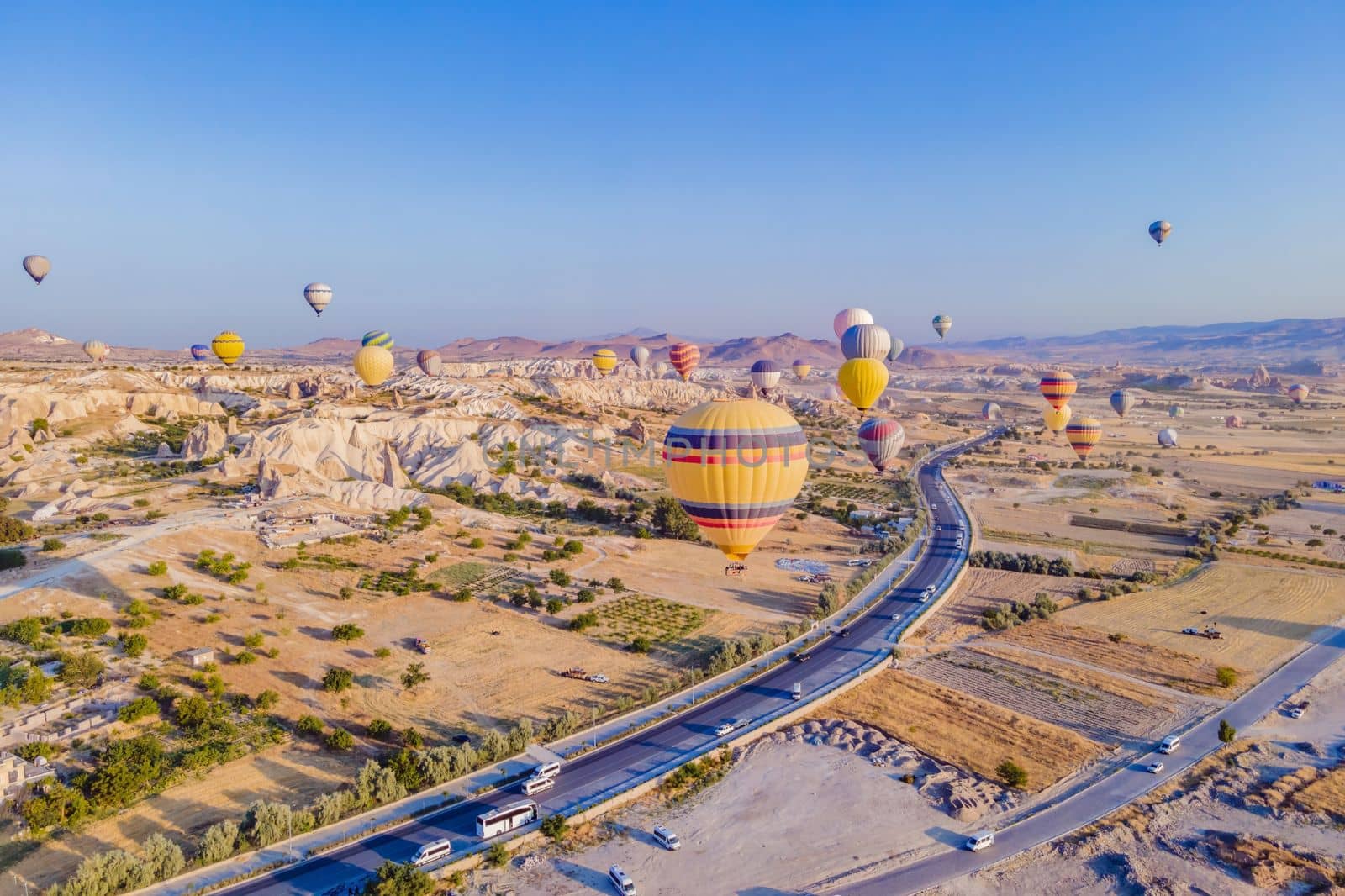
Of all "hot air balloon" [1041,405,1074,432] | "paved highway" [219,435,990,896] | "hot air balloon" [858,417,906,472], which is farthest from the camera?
"hot air balloon" [1041,405,1074,432]

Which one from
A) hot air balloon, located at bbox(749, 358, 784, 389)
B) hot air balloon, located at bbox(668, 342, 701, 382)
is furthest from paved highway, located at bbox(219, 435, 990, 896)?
hot air balloon, located at bbox(668, 342, 701, 382)

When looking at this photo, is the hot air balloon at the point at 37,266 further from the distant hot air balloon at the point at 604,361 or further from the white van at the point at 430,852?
the white van at the point at 430,852

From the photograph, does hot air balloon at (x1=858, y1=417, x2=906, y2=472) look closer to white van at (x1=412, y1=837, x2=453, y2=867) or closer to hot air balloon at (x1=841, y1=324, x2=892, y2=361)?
hot air balloon at (x1=841, y1=324, x2=892, y2=361)

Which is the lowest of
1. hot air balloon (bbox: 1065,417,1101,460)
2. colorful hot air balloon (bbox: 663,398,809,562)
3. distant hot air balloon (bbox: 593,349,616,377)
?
hot air balloon (bbox: 1065,417,1101,460)

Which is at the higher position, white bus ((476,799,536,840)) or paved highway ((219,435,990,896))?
white bus ((476,799,536,840))

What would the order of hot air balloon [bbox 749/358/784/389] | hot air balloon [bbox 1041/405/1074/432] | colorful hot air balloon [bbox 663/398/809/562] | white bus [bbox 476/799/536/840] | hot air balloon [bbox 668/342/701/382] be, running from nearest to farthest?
white bus [bbox 476/799/536/840], colorful hot air balloon [bbox 663/398/809/562], hot air balloon [bbox 1041/405/1074/432], hot air balloon [bbox 749/358/784/389], hot air balloon [bbox 668/342/701/382]

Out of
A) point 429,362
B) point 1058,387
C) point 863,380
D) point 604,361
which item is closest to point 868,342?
point 863,380

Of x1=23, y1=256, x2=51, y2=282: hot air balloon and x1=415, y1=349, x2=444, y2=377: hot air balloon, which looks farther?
x1=415, y1=349, x2=444, y2=377: hot air balloon

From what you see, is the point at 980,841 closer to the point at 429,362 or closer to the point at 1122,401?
the point at 1122,401
